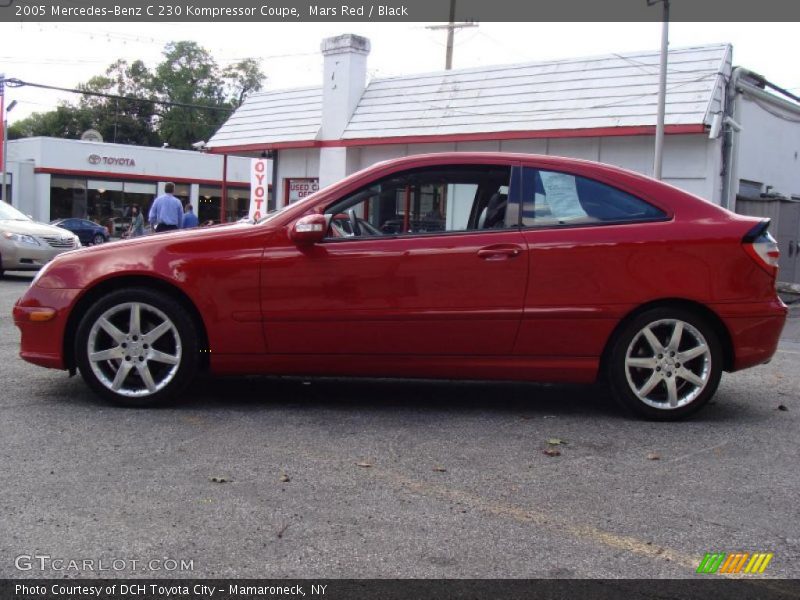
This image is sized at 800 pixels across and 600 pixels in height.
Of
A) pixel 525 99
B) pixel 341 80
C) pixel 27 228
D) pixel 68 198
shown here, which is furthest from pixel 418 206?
pixel 68 198

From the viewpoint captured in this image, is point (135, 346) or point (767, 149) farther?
point (767, 149)

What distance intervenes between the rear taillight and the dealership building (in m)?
33.1

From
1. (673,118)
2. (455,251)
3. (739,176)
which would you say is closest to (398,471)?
(455,251)

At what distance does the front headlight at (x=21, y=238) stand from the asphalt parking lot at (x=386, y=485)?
922cm

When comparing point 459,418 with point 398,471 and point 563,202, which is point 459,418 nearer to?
point 398,471

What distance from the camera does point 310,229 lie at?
4961mm

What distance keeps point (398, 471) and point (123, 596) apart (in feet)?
5.19

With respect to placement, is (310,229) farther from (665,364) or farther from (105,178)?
(105,178)

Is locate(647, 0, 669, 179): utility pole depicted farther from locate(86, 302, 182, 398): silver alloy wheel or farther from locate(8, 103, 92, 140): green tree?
locate(8, 103, 92, 140): green tree

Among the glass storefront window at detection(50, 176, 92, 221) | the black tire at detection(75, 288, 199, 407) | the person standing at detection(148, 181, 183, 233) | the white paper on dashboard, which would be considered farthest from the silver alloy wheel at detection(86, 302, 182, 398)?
the glass storefront window at detection(50, 176, 92, 221)

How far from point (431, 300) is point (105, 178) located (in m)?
38.4

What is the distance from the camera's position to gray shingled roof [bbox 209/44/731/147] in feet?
46.1

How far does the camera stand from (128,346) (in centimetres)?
507

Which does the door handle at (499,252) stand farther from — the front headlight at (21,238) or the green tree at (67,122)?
the green tree at (67,122)
